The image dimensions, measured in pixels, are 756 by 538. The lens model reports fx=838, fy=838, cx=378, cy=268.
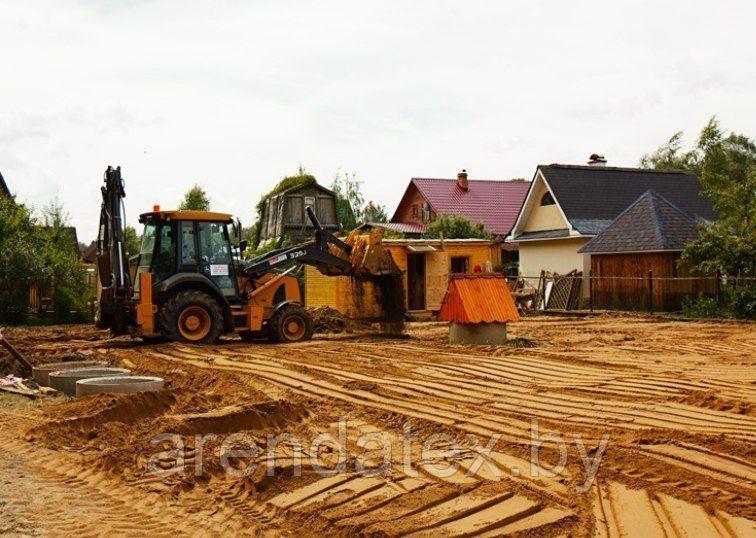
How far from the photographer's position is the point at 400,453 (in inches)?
266

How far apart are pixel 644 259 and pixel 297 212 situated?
75.0ft

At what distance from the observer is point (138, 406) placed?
351 inches

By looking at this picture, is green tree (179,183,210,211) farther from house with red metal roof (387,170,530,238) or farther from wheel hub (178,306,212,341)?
wheel hub (178,306,212,341)

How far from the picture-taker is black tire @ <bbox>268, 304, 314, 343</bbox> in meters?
17.4

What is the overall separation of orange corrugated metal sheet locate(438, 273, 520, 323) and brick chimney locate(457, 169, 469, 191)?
1253 inches

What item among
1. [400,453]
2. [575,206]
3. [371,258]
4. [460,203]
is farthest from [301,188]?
[400,453]

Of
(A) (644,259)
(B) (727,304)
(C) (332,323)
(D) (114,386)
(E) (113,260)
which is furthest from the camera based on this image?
(A) (644,259)

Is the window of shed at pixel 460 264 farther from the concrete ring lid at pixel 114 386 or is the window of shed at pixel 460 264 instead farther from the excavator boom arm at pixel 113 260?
the concrete ring lid at pixel 114 386

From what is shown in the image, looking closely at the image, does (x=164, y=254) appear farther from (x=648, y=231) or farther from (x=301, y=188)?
(x=301, y=188)

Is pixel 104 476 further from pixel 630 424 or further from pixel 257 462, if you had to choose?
pixel 630 424

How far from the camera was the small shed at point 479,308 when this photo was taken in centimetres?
1512

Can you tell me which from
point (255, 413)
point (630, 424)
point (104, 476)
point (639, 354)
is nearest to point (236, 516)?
point (104, 476)

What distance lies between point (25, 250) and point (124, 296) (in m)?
10.4

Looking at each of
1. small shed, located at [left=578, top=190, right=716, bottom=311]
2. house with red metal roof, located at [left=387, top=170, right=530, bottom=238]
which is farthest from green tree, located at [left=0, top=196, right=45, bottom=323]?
house with red metal roof, located at [left=387, top=170, right=530, bottom=238]
